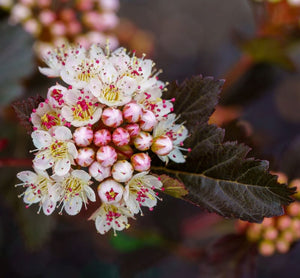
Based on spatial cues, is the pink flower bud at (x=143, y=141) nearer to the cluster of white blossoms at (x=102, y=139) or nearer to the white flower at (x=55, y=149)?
the cluster of white blossoms at (x=102, y=139)

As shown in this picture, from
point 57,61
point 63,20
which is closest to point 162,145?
point 57,61

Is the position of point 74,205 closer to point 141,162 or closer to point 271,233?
point 141,162

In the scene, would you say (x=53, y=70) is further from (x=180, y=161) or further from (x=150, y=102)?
(x=180, y=161)

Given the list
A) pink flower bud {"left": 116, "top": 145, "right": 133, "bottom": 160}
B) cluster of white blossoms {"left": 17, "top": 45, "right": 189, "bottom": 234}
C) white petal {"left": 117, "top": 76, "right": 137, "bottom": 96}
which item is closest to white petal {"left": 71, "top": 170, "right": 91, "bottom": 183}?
cluster of white blossoms {"left": 17, "top": 45, "right": 189, "bottom": 234}

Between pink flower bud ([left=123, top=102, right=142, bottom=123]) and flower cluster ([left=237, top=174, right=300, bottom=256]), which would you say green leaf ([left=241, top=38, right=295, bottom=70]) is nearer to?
flower cluster ([left=237, top=174, right=300, bottom=256])

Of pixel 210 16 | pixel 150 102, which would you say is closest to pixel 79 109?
pixel 150 102
